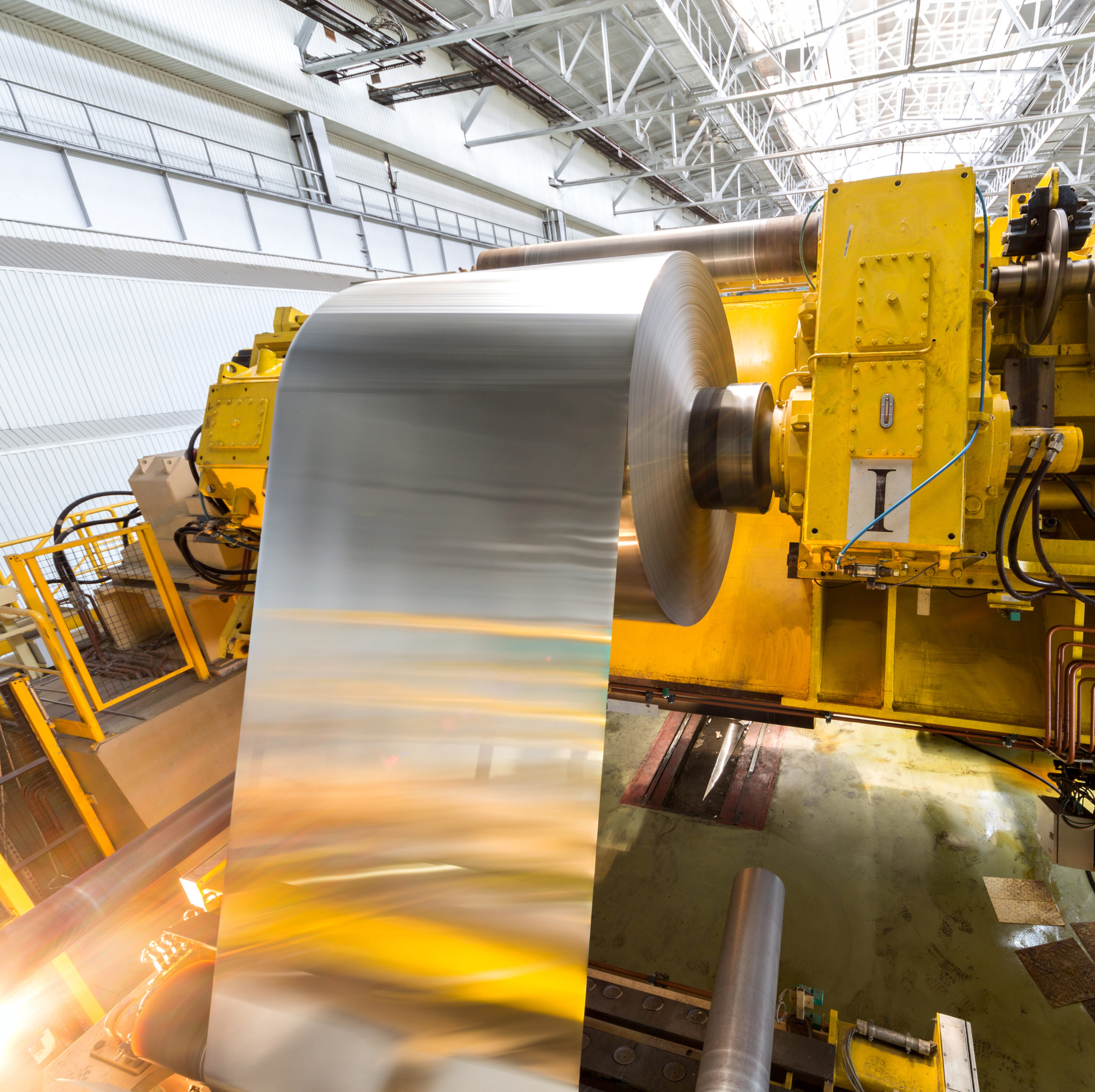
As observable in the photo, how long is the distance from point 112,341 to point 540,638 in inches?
361

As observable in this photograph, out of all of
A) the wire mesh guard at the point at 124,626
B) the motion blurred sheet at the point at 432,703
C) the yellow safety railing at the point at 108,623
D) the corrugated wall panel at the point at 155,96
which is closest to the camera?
the motion blurred sheet at the point at 432,703

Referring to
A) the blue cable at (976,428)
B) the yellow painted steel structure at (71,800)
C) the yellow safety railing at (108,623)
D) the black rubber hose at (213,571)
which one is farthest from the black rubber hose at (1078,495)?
the yellow safety railing at (108,623)

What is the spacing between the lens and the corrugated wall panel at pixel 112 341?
707cm

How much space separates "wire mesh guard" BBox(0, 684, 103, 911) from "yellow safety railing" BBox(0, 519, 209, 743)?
28cm

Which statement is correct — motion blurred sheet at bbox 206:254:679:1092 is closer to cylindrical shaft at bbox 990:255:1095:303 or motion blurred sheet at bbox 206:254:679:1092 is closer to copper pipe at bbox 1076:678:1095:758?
cylindrical shaft at bbox 990:255:1095:303

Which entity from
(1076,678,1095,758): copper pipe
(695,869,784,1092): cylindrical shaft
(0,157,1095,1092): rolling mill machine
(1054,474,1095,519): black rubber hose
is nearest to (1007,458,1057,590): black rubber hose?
(0,157,1095,1092): rolling mill machine

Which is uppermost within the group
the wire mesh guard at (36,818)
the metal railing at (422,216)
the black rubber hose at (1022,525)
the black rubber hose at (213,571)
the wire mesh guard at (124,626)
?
the metal railing at (422,216)

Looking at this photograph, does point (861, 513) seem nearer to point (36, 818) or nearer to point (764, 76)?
point (36, 818)

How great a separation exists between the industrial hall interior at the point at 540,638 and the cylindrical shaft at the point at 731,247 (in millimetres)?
21

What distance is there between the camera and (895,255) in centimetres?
218

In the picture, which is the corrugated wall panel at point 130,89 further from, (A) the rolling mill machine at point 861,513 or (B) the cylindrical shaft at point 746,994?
(B) the cylindrical shaft at point 746,994

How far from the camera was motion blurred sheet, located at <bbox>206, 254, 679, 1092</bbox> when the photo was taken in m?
→ 0.85

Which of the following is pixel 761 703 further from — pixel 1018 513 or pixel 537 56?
pixel 537 56

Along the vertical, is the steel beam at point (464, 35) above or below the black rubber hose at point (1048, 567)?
above
